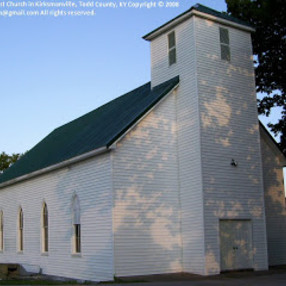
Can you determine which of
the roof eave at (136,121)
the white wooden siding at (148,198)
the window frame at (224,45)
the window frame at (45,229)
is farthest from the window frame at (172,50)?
the window frame at (45,229)

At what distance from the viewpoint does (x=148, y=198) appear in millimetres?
21141

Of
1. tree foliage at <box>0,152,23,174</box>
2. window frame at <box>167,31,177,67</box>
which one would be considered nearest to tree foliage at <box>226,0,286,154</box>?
window frame at <box>167,31,177,67</box>

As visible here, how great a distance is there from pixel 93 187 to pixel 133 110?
428 centimetres

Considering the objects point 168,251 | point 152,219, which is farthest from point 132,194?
point 168,251

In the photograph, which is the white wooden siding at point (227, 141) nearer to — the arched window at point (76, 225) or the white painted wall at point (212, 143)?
the white painted wall at point (212, 143)

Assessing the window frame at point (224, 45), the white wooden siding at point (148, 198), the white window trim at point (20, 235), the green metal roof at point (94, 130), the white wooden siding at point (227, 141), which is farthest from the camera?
the white window trim at point (20, 235)

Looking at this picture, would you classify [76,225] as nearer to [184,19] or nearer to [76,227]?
[76,227]

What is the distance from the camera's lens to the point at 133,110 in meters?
23.7

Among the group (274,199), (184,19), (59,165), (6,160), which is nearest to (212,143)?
(184,19)

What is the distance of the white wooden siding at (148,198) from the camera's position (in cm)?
2025

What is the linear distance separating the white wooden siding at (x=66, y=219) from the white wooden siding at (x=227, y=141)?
164 inches

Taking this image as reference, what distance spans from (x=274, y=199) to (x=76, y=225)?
10207 mm

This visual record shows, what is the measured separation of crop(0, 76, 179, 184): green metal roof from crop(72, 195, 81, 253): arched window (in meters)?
2.14

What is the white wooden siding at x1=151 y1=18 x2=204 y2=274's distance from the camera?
20.9 metres
